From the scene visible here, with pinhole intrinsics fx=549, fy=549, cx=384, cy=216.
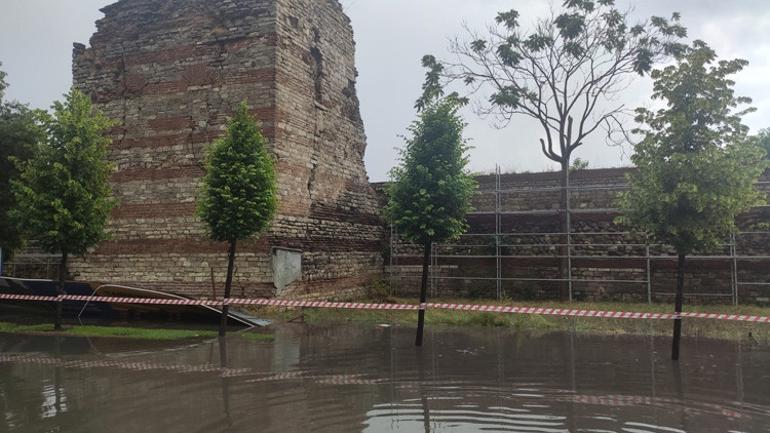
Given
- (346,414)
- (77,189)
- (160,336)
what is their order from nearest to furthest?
(346,414) → (160,336) → (77,189)

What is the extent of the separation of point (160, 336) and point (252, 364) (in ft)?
12.2

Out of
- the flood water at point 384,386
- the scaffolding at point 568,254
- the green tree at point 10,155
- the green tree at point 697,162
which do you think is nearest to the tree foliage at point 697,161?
the green tree at point 697,162

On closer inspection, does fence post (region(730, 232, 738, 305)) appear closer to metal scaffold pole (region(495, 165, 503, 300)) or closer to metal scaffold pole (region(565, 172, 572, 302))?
metal scaffold pole (region(565, 172, 572, 302))

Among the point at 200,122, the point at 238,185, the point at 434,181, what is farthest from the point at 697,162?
the point at 200,122

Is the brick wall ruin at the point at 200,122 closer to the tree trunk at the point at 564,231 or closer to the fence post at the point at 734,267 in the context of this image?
the tree trunk at the point at 564,231

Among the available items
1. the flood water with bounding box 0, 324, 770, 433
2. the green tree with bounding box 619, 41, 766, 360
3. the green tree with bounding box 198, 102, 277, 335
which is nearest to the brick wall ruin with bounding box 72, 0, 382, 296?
the green tree with bounding box 198, 102, 277, 335

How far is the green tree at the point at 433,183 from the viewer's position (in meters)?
10.0

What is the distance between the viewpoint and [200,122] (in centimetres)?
1496

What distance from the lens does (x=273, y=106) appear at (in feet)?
46.9

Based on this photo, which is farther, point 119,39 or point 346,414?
point 119,39

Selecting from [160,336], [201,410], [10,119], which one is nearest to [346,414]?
[201,410]

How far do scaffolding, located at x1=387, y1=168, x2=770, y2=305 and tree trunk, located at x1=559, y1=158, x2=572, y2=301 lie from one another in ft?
0.10

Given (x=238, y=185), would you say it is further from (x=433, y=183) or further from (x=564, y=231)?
(x=564, y=231)

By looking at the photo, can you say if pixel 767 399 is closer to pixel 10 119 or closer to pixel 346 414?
pixel 346 414
